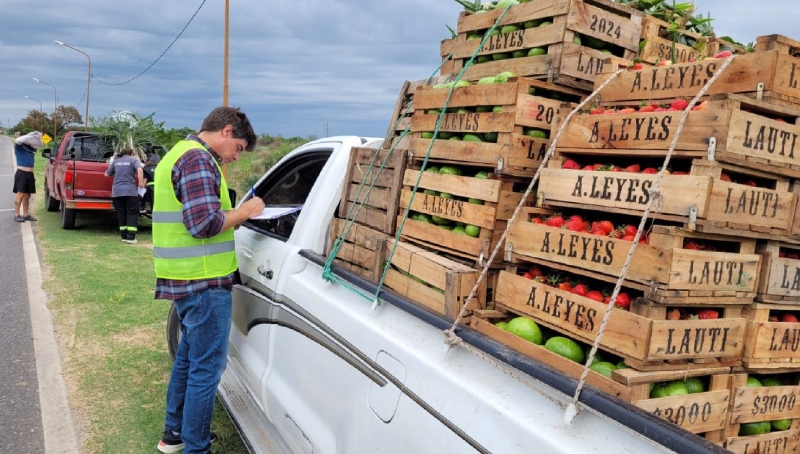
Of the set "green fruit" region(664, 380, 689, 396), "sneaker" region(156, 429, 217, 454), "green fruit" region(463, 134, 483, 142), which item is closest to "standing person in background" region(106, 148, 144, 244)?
"sneaker" region(156, 429, 217, 454)

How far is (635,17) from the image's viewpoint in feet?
10.7

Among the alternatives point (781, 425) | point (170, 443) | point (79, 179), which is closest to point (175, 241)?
point (170, 443)

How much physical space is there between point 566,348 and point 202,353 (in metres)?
2.24

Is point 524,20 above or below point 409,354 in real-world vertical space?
above

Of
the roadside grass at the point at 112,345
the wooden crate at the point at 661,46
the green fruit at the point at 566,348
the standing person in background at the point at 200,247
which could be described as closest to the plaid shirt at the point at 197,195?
the standing person in background at the point at 200,247

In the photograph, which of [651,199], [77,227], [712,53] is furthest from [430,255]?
[77,227]

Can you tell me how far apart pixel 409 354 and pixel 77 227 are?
41.6ft

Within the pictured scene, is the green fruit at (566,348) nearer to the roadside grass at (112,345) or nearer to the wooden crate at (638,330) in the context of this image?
the wooden crate at (638,330)

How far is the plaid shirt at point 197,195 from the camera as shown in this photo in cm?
327

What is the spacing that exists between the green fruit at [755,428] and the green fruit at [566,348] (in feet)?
2.32

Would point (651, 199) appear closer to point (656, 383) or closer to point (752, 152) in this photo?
point (752, 152)

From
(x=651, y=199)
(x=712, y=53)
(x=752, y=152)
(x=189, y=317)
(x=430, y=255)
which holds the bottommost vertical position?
(x=189, y=317)

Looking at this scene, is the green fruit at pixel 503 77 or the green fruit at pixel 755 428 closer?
the green fruit at pixel 755 428

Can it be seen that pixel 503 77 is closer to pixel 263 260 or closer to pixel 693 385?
pixel 693 385
